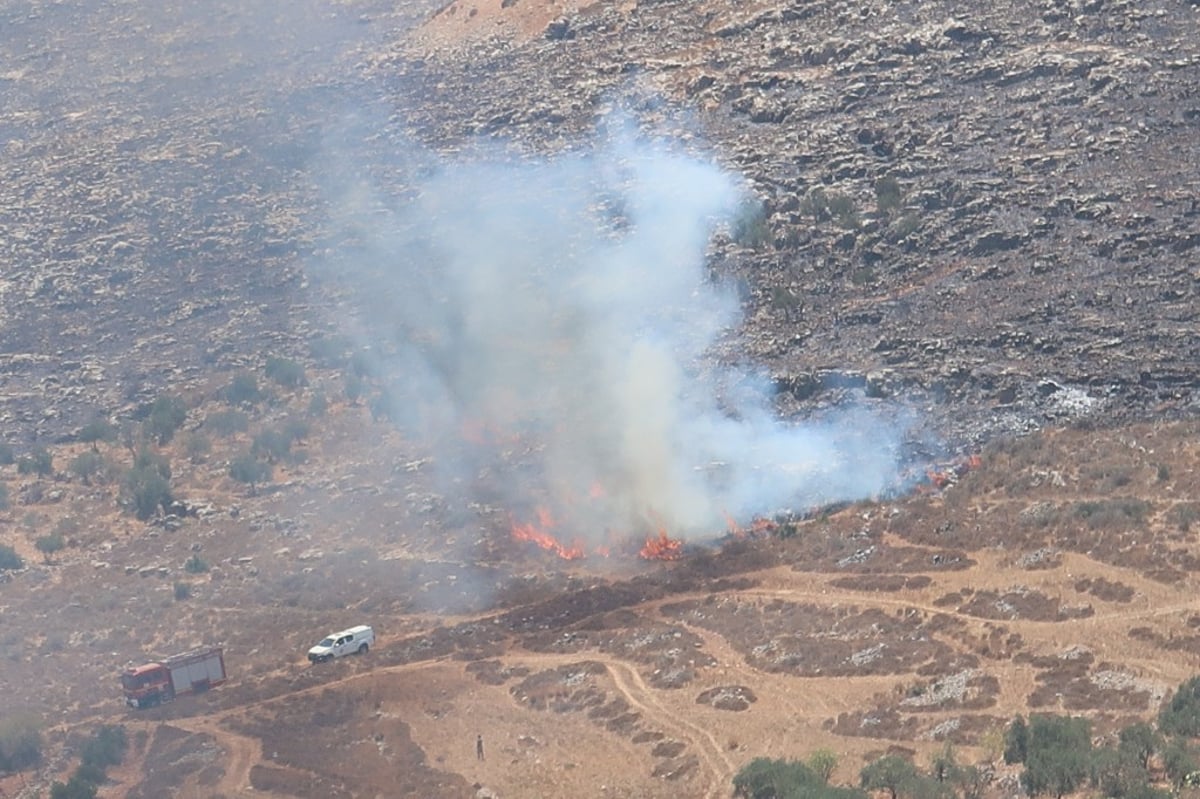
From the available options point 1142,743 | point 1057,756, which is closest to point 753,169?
point 1057,756

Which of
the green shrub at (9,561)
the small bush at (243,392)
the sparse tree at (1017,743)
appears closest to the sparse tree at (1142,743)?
the sparse tree at (1017,743)

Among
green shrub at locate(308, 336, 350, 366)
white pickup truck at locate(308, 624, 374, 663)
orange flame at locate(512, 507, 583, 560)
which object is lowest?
white pickup truck at locate(308, 624, 374, 663)

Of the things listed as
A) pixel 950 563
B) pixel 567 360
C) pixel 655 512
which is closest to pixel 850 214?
pixel 567 360

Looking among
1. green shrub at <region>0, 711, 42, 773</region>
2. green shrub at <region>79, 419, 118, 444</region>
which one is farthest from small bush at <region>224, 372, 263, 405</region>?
green shrub at <region>0, 711, 42, 773</region>

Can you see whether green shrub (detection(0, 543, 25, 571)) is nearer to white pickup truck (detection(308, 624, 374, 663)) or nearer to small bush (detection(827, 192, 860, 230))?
white pickup truck (detection(308, 624, 374, 663))

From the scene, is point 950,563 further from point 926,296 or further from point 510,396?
point 510,396

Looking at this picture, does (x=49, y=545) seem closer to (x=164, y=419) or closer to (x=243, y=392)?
(x=164, y=419)
